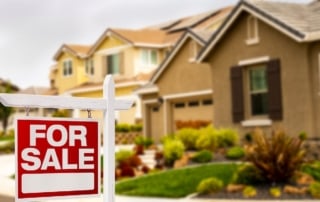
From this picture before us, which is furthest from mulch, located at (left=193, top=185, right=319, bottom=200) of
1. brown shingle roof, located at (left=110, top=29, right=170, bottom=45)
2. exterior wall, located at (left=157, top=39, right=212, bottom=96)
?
brown shingle roof, located at (left=110, top=29, right=170, bottom=45)

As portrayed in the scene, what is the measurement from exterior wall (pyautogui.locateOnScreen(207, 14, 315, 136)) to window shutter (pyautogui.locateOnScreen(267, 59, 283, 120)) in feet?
0.52

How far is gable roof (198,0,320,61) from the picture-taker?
69.9 feet

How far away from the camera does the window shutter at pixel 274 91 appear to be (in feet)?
72.4

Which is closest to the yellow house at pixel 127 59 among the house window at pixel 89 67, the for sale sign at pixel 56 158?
the house window at pixel 89 67

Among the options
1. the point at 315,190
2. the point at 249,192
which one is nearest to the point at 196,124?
the point at 249,192

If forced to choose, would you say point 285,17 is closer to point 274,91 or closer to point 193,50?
point 274,91

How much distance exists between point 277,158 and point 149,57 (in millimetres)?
27710

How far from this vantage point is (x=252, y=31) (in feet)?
77.3

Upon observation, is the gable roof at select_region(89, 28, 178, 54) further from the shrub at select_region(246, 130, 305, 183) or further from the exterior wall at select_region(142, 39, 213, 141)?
the shrub at select_region(246, 130, 305, 183)

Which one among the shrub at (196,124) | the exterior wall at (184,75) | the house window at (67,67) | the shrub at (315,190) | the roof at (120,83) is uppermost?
the house window at (67,67)

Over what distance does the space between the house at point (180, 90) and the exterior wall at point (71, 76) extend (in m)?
16.9

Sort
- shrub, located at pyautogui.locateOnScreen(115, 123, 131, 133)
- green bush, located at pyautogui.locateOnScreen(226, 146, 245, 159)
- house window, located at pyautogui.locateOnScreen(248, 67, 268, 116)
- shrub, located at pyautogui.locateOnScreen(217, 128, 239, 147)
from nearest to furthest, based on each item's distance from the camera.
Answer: green bush, located at pyautogui.locateOnScreen(226, 146, 245, 159) < shrub, located at pyautogui.locateOnScreen(217, 128, 239, 147) < house window, located at pyautogui.locateOnScreen(248, 67, 268, 116) < shrub, located at pyautogui.locateOnScreen(115, 123, 131, 133)

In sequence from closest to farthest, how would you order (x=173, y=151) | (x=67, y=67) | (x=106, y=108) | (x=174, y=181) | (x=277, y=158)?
(x=106, y=108)
(x=277, y=158)
(x=174, y=181)
(x=173, y=151)
(x=67, y=67)

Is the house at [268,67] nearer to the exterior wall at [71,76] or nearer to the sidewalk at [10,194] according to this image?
the sidewalk at [10,194]
